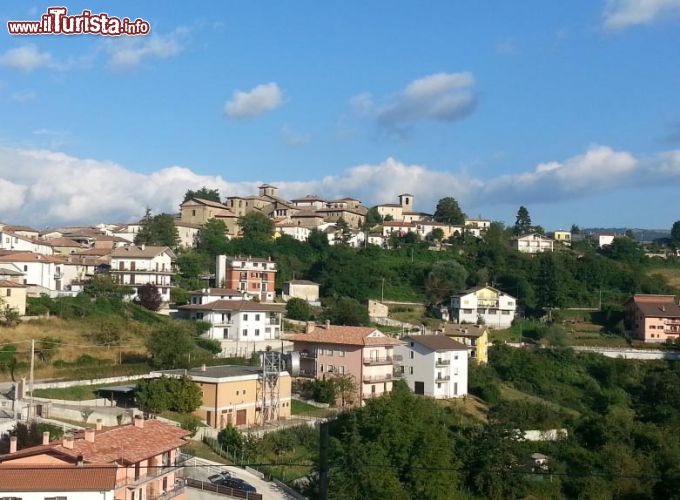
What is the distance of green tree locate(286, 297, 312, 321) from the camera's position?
55.2 metres

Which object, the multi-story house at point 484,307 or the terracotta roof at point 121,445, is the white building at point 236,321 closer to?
the multi-story house at point 484,307

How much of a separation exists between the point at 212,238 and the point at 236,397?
3639 centimetres

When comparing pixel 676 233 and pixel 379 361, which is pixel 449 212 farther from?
pixel 379 361

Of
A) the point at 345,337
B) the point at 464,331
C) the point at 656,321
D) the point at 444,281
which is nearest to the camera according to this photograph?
the point at 345,337

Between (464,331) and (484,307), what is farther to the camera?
(484,307)

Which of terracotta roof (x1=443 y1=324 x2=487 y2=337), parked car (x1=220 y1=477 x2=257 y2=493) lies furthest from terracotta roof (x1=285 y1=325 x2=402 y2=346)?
parked car (x1=220 y1=477 x2=257 y2=493)

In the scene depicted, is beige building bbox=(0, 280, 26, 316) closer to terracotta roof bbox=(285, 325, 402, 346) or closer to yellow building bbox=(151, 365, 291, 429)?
yellow building bbox=(151, 365, 291, 429)

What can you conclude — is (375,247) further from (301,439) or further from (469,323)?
(301,439)

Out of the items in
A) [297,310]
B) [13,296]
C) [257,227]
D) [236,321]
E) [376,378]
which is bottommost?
[376,378]

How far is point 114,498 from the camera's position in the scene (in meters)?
19.5

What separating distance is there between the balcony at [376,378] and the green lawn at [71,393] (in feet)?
41.8

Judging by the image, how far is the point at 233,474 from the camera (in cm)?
2678

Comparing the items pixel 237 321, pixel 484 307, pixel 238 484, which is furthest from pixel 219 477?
pixel 484 307

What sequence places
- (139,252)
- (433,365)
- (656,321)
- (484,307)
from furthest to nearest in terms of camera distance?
1. (484,307)
2. (656,321)
3. (139,252)
4. (433,365)
